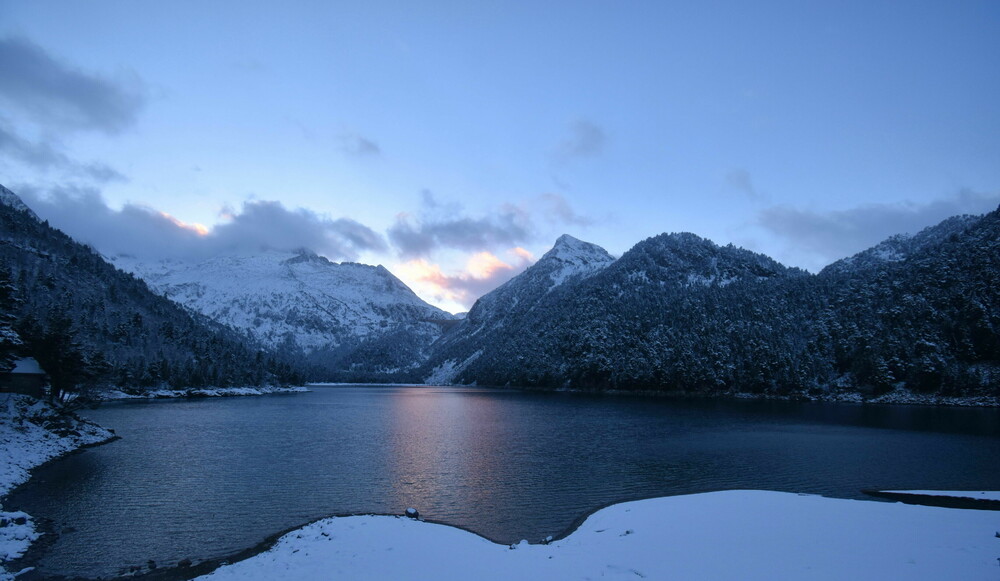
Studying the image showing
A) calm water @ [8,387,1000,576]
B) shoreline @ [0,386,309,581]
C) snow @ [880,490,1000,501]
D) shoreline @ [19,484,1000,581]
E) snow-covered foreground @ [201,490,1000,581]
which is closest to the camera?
snow-covered foreground @ [201,490,1000,581]

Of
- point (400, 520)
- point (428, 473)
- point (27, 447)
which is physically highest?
point (27, 447)

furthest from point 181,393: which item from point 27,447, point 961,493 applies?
point 961,493

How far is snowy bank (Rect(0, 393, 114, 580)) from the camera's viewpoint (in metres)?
23.8

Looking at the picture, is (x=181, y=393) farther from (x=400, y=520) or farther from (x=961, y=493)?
(x=961, y=493)

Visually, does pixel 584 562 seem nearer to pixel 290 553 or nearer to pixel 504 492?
pixel 290 553

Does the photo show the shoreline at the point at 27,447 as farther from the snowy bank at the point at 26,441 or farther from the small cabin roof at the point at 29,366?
the small cabin roof at the point at 29,366

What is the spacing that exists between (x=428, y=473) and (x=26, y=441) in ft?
117

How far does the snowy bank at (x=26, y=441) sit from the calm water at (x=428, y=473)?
1431mm

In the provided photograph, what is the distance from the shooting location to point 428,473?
140ft

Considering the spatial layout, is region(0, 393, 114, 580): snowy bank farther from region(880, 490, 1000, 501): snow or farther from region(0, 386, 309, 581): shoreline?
region(880, 490, 1000, 501): snow

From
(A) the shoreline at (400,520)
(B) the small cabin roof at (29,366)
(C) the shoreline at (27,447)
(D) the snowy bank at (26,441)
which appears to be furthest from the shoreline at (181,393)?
(A) the shoreline at (400,520)

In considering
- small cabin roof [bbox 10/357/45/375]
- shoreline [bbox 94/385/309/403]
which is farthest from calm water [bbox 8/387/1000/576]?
shoreline [bbox 94/385/309/403]

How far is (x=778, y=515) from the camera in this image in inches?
988

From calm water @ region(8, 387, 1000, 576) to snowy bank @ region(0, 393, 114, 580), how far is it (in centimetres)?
143
